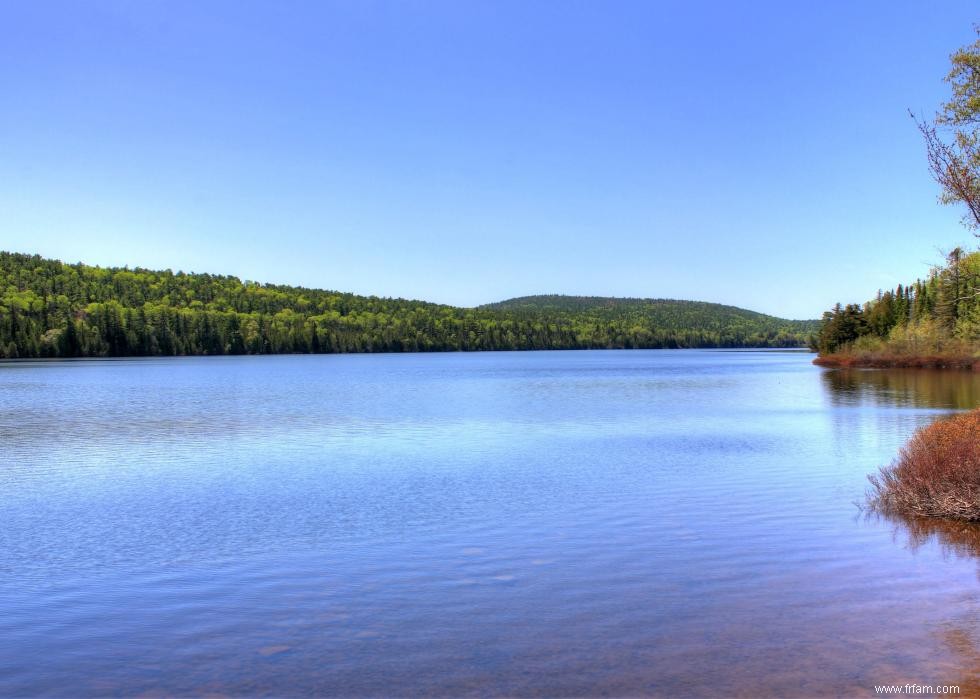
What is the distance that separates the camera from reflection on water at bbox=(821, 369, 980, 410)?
43.5m

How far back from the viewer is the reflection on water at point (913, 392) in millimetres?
43469

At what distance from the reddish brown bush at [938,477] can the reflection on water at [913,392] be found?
2700cm

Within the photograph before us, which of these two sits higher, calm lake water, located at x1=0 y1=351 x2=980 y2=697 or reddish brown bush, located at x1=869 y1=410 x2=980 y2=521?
reddish brown bush, located at x1=869 y1=410 x2=980 y2=521

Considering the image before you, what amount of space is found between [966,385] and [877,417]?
2561cm

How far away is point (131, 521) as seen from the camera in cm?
1602

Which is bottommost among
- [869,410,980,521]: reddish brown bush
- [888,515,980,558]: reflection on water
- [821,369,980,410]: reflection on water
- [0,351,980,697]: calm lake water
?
[0,351,980,697]: calm lake water

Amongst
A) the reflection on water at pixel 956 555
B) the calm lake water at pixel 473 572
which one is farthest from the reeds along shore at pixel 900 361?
the reflection on water at pixel 956 555

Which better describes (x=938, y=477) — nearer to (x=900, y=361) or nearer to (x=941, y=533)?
(x=941, y=533)

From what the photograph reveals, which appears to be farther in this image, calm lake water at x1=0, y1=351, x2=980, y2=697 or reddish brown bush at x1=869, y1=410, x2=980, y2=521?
reddish brown bush at x1=869, y1=410, x2=980, y2=521

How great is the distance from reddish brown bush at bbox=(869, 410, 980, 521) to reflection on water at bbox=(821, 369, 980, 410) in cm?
2700

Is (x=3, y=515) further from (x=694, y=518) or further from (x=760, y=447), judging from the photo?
(x=760, y=447)

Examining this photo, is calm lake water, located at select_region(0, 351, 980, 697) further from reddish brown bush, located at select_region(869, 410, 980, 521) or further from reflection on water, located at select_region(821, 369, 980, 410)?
reflection on water, located at select_region(821, 369, 980, 410)

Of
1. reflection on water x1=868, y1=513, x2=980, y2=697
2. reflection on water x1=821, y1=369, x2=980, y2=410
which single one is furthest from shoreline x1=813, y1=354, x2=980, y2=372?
reflection on water x1=868, y1=513, x2=980, y2=697

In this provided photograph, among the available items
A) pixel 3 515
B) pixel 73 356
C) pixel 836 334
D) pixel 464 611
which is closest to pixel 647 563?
pixel 464 611
